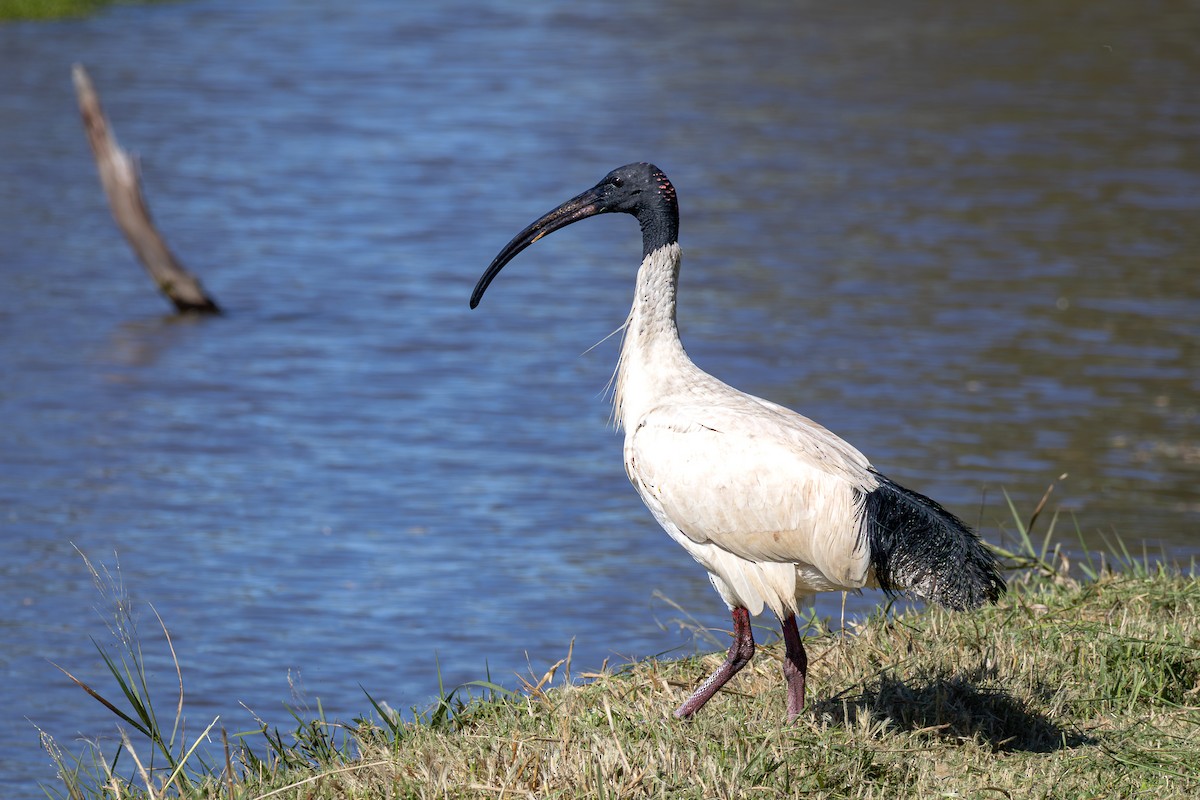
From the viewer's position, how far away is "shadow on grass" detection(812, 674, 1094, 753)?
5051mm

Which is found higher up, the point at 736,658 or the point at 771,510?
the point at 771,510

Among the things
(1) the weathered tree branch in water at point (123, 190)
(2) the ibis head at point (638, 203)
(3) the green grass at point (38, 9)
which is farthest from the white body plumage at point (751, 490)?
(3) the green grass at point (38, 9)

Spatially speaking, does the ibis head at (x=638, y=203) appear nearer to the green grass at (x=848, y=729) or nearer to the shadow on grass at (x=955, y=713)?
the green grass at (x=848, y=729)

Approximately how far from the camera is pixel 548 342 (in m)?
11.9

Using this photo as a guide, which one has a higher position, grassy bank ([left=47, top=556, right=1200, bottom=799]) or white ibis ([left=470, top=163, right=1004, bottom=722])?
white ibis ([left=470, top=163, right=1004, bottom=722])

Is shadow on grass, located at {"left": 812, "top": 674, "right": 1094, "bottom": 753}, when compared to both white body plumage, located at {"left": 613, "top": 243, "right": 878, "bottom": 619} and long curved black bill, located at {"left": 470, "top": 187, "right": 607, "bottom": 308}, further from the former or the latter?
long curved black bill, located at {"left": 470, "top": 187, "right": 607, "bottom": 308}

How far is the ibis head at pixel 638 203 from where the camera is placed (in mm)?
5492

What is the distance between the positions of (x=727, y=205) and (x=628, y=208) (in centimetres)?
1009

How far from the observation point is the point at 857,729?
4.91 metres

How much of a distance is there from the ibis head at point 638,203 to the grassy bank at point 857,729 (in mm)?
1436

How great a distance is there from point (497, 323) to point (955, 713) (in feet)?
25.0

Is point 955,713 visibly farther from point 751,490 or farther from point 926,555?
point 751,490

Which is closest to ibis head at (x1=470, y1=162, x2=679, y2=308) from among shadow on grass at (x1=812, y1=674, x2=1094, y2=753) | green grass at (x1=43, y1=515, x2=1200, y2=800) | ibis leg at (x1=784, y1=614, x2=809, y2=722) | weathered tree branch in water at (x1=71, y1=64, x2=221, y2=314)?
ibis leg at (x1=784, y1=614, x2=809, y2=722)

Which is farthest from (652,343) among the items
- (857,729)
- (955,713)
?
(955,713)
